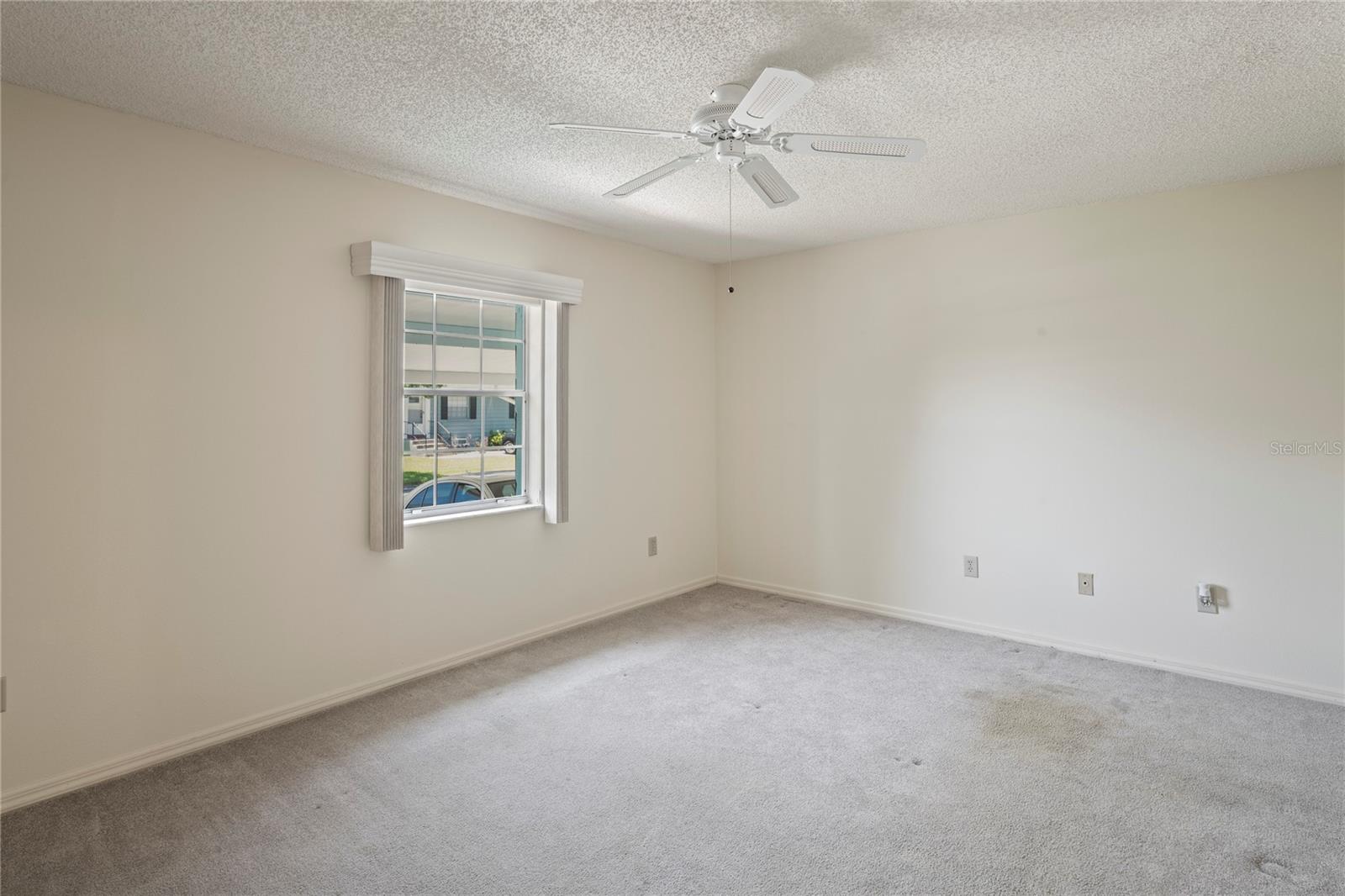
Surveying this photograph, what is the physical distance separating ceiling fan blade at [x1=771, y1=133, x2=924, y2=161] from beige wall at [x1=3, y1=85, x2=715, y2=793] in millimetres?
2020

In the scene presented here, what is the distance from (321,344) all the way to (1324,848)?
3.99m

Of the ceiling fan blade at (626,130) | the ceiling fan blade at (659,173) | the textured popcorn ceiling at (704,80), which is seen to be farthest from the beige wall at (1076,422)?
the ceiling fan blade at (626,130)

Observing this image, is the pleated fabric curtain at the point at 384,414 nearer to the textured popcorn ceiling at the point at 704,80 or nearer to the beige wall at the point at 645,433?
the beige wall at the point at 645,433

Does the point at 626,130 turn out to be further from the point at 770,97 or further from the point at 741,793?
the point at 741,793

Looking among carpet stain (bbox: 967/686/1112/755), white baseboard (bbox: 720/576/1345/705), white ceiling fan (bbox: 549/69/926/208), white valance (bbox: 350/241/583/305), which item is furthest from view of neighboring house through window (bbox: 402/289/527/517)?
carpet stain (bbox: 967/686/1112/755)

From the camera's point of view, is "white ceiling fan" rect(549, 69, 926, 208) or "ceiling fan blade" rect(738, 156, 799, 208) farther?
"ceiling fan blade" rect(738, 156, 799, 208)

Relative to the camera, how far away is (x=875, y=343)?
181 inches

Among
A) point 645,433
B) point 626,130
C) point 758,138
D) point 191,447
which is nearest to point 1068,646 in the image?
point 645,433

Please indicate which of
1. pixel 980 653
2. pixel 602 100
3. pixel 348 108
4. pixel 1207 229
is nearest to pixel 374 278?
pixel 348 108

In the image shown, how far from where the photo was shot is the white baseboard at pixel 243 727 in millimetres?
2414

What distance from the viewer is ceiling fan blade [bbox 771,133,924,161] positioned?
7.11 feet

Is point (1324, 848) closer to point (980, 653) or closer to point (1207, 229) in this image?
point (980, 653)

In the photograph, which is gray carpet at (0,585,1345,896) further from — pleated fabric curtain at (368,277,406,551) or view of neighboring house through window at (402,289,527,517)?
view of neighboring house through window at (402,289,527,517)

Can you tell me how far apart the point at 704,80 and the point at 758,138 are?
0.26 m
